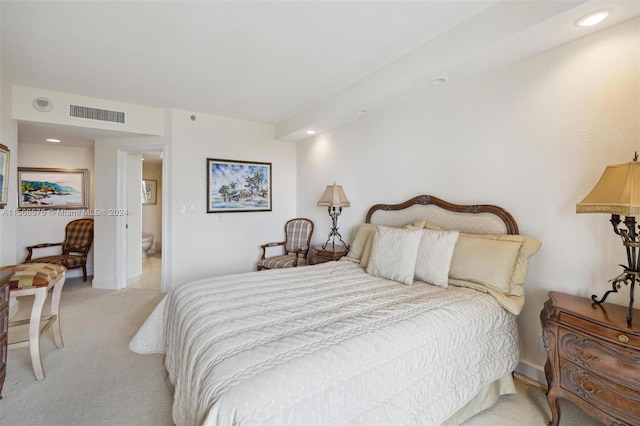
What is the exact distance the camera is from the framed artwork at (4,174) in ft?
9.28

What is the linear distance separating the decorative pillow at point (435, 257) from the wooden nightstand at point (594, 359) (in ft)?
2.11

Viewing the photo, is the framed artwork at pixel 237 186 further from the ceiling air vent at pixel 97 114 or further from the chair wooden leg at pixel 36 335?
the chair wooden leg at pixel 36 335

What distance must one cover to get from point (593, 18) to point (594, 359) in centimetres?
194

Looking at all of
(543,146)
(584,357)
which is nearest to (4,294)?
(584,357)

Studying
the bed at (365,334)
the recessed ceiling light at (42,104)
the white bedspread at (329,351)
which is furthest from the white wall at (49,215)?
the white bedspread at (329,351)

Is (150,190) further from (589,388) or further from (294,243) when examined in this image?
(589,388)

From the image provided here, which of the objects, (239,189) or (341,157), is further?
(239,189)

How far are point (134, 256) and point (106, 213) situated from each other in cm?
103

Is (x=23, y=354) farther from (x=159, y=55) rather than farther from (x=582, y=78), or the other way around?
(x=582, y=78)

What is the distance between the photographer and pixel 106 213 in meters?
4.28

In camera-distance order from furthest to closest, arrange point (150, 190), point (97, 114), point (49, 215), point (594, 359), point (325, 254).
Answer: point (150, 190)
point (49, 215)
point (97, 114)
point (325, 254)
point (594, 359)

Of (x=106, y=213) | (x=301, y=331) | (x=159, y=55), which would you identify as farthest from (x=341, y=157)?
(x=106, y=213)

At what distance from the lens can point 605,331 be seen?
55.2 inches

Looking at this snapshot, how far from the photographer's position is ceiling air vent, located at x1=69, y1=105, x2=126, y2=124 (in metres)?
3.47
